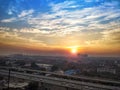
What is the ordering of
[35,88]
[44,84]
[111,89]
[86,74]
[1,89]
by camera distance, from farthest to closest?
1. [86,74]
2. [44,84]
3. [111,89]
4. [35,88]
5. [1,89]

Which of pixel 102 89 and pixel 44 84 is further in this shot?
pixel 44 84

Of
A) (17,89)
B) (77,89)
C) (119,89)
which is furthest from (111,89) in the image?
(17,89)

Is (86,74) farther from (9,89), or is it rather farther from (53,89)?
(9,89)

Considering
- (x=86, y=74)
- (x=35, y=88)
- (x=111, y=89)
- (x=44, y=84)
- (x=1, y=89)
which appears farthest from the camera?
(x=86, y=74)

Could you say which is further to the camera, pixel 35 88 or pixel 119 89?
pixel 119 89

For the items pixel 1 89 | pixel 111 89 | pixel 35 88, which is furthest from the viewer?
pixel 111 89

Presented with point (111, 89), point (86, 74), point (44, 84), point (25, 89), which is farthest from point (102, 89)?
point (86, 74)

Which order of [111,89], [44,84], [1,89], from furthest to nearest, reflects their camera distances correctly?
[44,84]
[111,89]
[1,89]

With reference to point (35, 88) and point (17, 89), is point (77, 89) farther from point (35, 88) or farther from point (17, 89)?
point (17, 89)

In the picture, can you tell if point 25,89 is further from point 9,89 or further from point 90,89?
point 90,89
